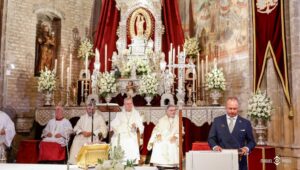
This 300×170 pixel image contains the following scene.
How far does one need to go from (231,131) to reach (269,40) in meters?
4.53

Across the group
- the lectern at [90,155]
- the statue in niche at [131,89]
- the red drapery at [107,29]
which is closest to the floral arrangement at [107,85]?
the statue in niche at [131,89]

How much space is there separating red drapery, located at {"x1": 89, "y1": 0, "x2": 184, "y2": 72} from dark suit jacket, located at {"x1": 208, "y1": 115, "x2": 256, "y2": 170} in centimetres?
701

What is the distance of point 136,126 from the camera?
8703mm

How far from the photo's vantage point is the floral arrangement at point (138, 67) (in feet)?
36.0

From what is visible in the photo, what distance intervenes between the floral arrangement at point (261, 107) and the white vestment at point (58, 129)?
445 cm

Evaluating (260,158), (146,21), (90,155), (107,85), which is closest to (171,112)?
(260,158)

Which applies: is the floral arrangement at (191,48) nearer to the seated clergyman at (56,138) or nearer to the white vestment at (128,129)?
the white vestment at (128,129)

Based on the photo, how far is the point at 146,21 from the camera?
40.2 ft

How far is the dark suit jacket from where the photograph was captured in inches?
195

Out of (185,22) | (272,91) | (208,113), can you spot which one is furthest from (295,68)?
(185,22)

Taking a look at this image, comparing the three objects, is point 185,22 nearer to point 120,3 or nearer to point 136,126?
point 120,3

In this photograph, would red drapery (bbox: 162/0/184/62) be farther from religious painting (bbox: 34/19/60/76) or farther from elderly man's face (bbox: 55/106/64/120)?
elderly man's face (bbox: 55/106/64/120)

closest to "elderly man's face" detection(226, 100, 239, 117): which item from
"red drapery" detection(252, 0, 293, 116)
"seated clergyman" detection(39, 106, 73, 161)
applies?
"red drapery" detection(252, 0, 293, 116)

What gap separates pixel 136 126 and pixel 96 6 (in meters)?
6.52
